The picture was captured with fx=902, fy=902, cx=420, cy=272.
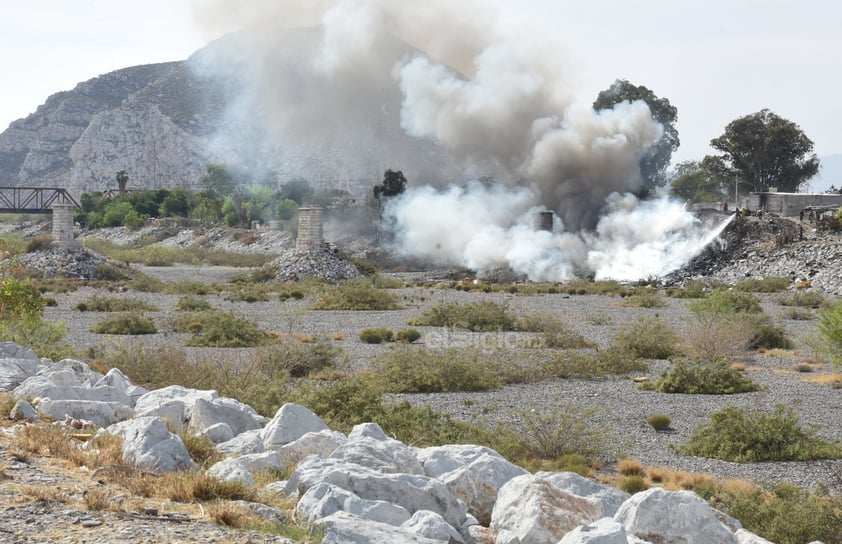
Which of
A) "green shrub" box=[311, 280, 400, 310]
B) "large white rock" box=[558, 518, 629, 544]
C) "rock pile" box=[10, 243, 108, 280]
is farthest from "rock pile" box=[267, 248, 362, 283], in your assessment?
"large white rock" box=[558, 518, 629, 544]

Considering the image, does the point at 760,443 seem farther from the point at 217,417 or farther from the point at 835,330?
the point at 217,417

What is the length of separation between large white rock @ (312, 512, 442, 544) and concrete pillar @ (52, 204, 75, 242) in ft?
187

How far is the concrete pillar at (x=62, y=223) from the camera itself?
58562 mm

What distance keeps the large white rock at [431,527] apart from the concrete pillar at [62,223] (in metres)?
56.9

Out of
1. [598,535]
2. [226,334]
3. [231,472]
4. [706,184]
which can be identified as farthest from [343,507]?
[706,184]

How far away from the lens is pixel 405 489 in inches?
288

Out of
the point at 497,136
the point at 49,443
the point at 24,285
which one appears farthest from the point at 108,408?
the point at 497,136

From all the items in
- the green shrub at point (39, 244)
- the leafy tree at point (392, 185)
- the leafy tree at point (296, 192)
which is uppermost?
the leafy tree at point (296, 192)

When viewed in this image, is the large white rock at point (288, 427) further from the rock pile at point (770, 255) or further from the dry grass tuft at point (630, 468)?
the rock pile at point (770, 255)

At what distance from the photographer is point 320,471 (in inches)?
297

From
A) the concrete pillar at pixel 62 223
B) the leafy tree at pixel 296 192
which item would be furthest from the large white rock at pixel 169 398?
the leafy tree at pixel 296 192

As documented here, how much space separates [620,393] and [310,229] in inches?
1693

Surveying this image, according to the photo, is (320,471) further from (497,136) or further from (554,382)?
(497,136)

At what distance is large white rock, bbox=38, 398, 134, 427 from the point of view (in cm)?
1059
